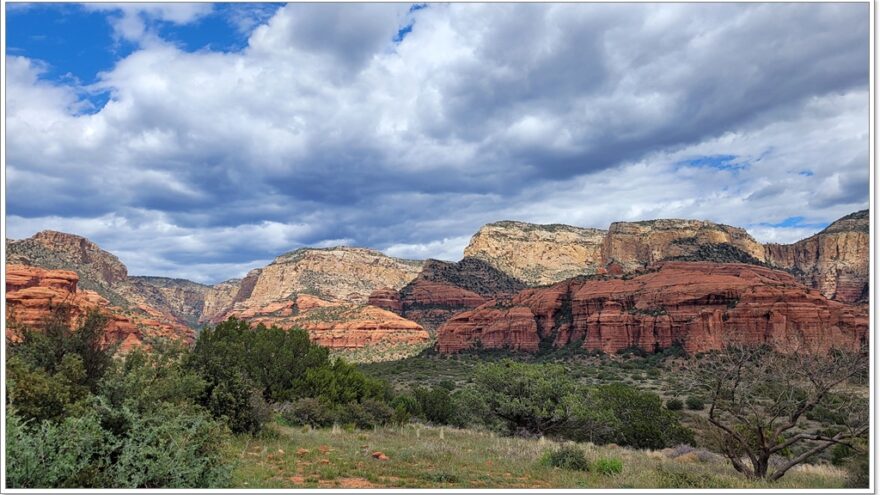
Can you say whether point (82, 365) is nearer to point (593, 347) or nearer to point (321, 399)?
point (321, 399)

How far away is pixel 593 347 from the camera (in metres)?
95.2

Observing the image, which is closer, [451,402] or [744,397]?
[744,397]

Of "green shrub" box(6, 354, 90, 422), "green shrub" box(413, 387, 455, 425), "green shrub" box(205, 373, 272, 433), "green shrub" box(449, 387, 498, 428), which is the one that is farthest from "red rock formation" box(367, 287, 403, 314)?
"green shrub" box(6, 354, 90, 422)

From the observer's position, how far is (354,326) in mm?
138375

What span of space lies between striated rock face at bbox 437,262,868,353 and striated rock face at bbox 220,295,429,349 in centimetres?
2376

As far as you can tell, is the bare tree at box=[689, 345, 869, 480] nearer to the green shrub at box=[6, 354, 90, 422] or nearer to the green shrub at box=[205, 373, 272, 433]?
the green shrub at box=[205, 373, 272, 433]

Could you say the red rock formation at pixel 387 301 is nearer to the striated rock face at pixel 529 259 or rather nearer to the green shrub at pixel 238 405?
the striated rock face at pixel 529 259

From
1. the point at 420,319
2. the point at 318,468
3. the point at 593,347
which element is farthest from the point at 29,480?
the point at 420,319

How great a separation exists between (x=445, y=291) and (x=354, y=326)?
3626 cm

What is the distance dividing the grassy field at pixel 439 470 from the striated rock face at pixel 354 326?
113 meters

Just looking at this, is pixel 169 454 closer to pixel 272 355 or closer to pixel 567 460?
pixel 567 460

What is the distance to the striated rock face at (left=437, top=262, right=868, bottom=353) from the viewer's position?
80188mm

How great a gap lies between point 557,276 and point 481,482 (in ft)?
561

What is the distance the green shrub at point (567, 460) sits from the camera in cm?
1538
